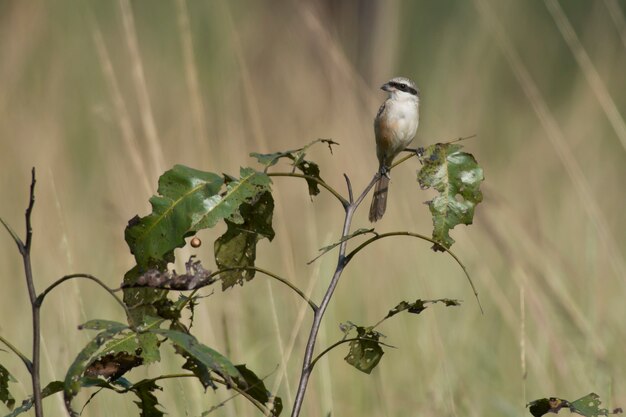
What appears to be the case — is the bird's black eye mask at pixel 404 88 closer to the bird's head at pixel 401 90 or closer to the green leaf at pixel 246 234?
the bird's head at pixel 401 90

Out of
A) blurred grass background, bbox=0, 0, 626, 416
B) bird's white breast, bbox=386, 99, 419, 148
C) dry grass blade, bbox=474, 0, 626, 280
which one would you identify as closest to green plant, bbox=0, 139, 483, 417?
blurred grass background, bbox=0, 0, 626, 416

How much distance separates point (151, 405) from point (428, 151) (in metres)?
0.43

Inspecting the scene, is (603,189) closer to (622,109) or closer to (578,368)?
(622,109)

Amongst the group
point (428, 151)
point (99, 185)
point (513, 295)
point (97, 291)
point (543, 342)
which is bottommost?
point (428, 151)

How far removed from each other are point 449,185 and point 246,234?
0.85 feet

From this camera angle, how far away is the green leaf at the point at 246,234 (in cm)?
137

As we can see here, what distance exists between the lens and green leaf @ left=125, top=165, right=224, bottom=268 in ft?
3.87

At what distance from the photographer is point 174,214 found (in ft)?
3.93

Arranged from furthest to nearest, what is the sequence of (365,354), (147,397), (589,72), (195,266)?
(589,72) → (365,354) → (147,397) → (195,266)

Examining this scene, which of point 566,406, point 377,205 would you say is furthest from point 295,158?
point 377,205

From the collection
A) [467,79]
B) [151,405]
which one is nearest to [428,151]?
[151,405]

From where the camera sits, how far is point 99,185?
4.42 m

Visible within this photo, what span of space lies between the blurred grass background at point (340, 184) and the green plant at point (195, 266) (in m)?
0.72

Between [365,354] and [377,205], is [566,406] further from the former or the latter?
[377,205]
